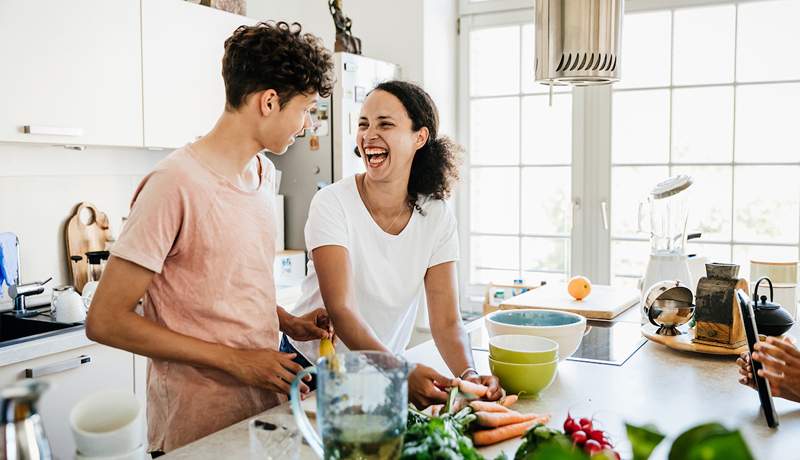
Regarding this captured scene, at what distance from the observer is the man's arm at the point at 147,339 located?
1.32 metres

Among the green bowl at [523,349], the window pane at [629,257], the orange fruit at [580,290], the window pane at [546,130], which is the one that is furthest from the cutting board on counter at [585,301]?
the window pane at [546,130]

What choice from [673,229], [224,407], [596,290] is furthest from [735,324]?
[224,407]

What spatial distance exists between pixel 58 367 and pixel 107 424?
1.57 meters

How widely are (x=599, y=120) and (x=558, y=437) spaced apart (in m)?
3.01

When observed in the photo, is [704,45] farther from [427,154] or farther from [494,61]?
[427,154]

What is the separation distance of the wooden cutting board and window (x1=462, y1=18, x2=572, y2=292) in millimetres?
1937

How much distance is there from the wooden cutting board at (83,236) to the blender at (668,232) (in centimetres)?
Answer: 211

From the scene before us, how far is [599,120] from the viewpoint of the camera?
376 centimetres

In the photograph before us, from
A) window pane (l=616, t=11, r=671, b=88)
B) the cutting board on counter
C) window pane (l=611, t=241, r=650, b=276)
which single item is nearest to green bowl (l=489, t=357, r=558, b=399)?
the cutting board on counter

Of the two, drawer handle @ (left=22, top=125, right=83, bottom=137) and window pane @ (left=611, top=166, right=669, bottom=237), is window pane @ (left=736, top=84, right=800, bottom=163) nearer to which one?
window pane @ (left=611, top=166, right=669, bottom=237)

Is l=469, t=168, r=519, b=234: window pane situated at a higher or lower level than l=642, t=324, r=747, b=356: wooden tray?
higher

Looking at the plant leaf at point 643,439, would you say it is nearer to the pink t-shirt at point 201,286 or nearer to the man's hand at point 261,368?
the man's hand at point 261,368

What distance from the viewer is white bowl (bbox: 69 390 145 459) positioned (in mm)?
885

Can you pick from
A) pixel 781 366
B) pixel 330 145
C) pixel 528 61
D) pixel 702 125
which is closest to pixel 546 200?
pixel 528 61
